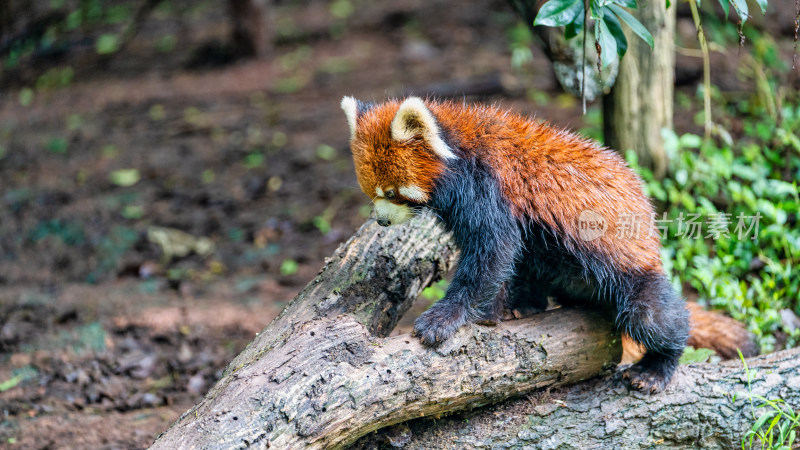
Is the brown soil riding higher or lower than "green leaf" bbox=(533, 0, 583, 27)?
lower

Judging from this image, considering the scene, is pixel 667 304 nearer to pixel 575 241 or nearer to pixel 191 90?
pixel 575 241

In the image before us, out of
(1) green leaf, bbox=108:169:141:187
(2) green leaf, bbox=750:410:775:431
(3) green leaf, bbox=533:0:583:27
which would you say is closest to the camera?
(3) green leaf, bbox=533:0:583:27

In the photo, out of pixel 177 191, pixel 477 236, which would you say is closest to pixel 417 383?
pixel 477 236

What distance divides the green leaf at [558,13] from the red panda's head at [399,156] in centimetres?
75

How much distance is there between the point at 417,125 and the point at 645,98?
278 centimetres

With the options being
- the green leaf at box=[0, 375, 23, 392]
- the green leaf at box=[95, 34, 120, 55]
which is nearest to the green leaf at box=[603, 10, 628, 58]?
the green leaf at box=[0, 375, 23, 392]

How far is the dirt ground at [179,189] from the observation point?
4.99m

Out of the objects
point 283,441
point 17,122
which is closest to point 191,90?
point 17,122

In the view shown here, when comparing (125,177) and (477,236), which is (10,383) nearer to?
(477,236)

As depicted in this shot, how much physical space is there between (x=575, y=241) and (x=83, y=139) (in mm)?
7993

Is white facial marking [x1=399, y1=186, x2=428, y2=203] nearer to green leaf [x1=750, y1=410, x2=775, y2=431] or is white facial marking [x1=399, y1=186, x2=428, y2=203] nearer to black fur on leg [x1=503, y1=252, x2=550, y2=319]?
black fur on leg [x1=503, y1=252, x2=550, y2=319]

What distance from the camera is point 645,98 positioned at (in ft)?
18.0

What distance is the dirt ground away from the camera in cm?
499

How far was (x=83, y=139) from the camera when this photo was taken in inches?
372
